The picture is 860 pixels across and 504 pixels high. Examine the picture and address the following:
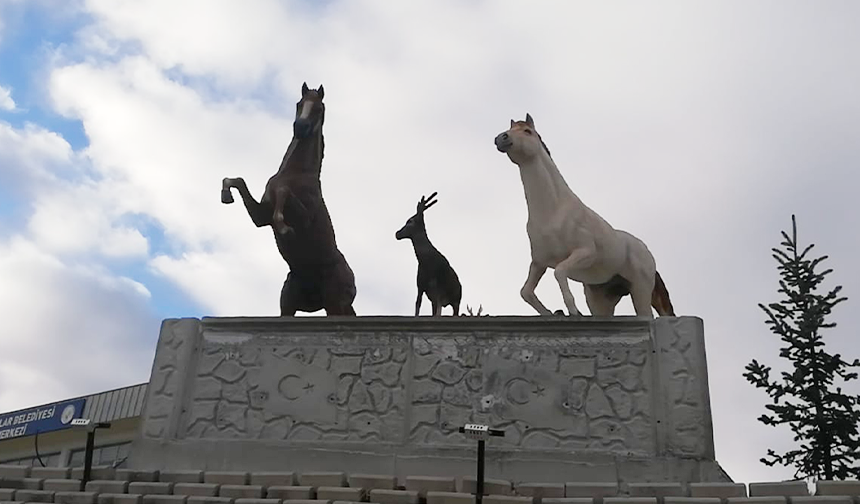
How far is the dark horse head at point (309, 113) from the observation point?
8.69m

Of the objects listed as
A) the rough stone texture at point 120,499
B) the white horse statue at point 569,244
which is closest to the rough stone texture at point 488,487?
the white horse statue at point 569,244

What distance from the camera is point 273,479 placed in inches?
227

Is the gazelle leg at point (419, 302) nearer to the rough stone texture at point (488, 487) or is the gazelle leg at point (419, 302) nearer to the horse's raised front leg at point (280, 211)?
the horse's raised front leg at point (280, 211)

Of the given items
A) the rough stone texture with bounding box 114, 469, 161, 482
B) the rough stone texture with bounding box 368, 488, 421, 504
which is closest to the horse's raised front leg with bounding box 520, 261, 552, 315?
the rough stone texture with bounding box 368, 488, 421, 504

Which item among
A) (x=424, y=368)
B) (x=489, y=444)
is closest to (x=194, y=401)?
(x=424, y=368)

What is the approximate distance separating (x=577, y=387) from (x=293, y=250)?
3.42m

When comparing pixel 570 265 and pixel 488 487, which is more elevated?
pixel 570 265

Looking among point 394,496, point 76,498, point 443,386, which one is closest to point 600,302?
point 443,386

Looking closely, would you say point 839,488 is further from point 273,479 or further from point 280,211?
point 280,211

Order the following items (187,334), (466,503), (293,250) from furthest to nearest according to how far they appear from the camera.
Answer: (293,250) → (187,334) → (466,503)

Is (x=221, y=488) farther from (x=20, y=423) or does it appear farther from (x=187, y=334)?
(x=20, y=423)

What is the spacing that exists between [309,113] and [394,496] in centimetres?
475

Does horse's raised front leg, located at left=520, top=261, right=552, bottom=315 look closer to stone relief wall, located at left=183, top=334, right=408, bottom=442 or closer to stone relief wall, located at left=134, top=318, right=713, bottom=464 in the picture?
stone relief wall, located at left=134, top=318, right=713, bottom=464

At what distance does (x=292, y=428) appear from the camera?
22.1 ft
